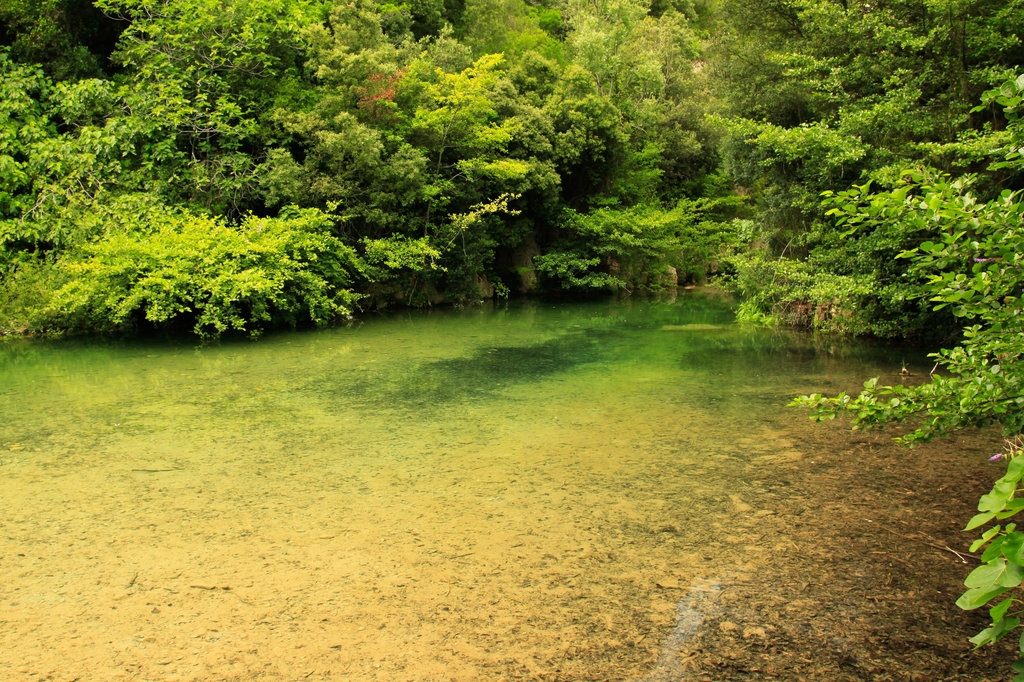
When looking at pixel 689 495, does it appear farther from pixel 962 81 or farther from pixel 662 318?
pixel 662 318

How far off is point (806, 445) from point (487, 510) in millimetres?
2669

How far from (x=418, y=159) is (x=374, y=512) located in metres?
10.8

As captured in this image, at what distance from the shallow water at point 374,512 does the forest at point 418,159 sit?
1.30 m

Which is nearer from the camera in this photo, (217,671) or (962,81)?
(217,671)

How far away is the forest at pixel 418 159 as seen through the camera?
8367mm

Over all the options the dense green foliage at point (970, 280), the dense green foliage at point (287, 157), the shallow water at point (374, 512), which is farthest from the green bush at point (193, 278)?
the dense green foliage at point (970, 280)

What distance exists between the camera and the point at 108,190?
464 inches

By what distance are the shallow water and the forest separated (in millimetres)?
1302

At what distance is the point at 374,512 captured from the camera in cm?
402

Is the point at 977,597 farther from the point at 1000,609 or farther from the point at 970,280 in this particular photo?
the point at 970,280

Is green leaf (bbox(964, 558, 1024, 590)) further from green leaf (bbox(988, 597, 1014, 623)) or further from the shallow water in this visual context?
the shallow water

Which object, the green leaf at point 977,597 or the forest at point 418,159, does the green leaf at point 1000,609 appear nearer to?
the green leaf at point 977,597

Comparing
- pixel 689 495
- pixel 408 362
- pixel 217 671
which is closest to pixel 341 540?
pixel 217 671

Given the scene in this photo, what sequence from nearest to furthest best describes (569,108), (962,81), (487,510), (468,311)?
1. (487,510)
2. (962,81)
3. (468,311)
4. (569,108)
